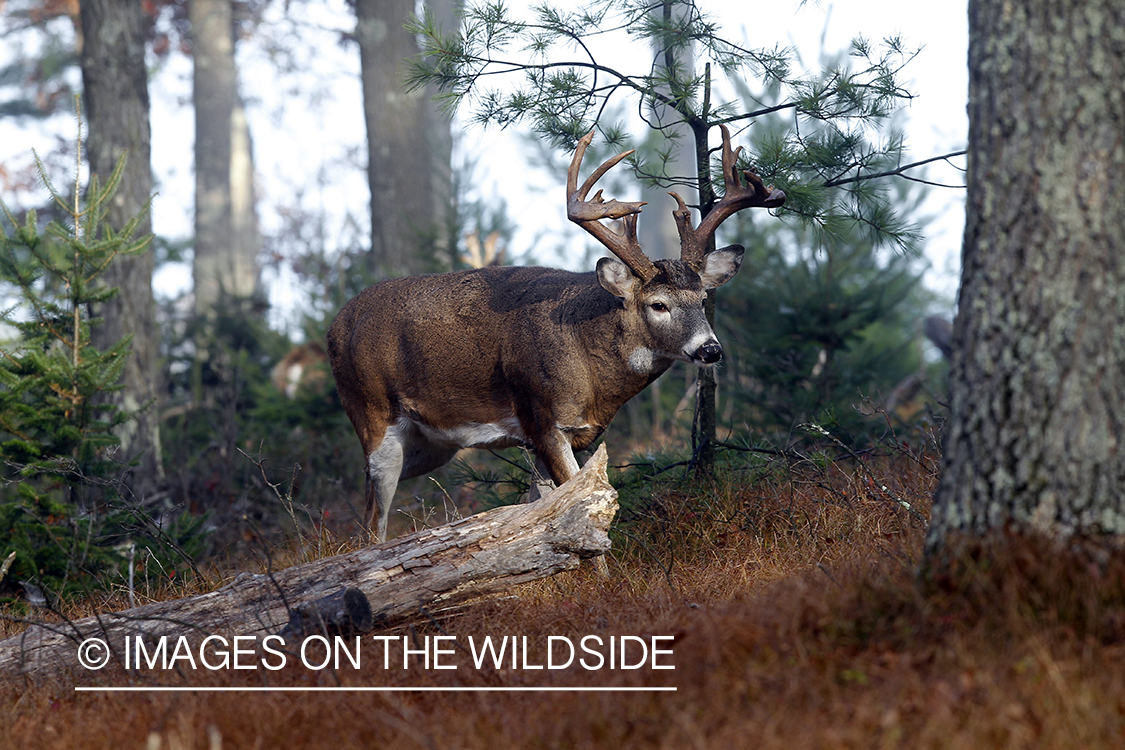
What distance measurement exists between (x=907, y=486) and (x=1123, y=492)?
8.33 feet

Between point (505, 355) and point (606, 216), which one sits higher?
point (606, 216)

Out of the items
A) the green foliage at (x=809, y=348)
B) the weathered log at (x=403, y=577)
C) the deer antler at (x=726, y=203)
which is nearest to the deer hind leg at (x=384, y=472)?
the weathered log at (x=403, y=577)

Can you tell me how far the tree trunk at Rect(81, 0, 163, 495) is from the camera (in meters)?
8.59

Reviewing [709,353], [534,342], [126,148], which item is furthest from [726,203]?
[126,148]

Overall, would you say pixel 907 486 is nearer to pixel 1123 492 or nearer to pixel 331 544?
pixel 1123 492

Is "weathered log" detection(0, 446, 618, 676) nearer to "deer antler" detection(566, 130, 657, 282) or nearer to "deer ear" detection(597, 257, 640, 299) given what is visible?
"deer ear" detection(597, 257, 640, 299)

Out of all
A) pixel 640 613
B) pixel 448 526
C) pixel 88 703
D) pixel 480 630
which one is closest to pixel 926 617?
pixel 640 613

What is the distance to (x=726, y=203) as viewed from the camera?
19.0ft

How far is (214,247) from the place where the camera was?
2139 cm

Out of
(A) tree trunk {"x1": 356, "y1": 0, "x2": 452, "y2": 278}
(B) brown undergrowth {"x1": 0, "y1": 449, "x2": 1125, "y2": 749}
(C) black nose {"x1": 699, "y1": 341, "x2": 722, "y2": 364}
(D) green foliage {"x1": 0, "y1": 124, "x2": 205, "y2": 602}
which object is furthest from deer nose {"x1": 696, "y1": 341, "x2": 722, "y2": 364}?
(A) tree trunk {"x1": 356, "y1": 0, "x2": 452, "y2": 278}

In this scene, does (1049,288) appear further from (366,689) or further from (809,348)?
(809,348)

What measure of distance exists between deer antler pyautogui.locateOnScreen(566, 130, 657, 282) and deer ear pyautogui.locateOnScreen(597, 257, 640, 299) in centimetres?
6

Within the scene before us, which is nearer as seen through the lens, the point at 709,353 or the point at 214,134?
the point at 709,353

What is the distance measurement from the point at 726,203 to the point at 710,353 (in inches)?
36.7
